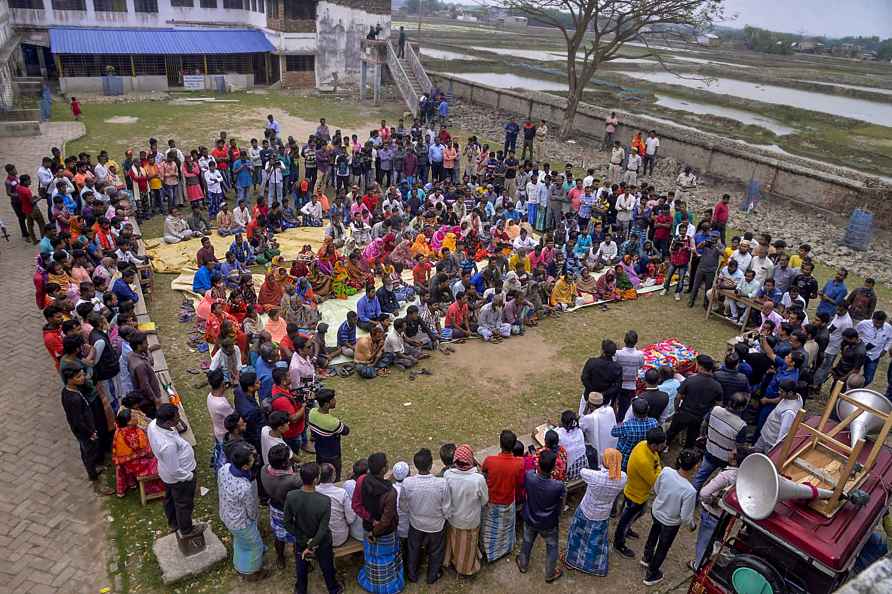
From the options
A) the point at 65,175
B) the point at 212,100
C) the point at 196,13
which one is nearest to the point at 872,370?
the point at 65,175

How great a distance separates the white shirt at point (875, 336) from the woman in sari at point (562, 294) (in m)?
4.90

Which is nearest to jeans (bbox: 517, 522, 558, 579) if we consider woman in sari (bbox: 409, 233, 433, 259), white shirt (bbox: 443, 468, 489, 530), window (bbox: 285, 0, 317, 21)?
white shirt (bbox: 443, 468, 489, 530)

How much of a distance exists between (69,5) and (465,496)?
115 ft

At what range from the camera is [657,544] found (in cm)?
612

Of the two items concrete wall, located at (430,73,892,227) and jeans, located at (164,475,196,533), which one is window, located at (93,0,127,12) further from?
jeans, located at (164,475,196,533)

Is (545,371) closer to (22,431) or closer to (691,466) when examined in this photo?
(691,466)

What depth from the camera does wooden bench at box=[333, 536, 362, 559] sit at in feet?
18.9

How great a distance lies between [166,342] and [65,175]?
584cm

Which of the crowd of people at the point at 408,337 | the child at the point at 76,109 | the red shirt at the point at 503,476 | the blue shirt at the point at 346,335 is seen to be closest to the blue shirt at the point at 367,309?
the crowd of people at the point at 408,337

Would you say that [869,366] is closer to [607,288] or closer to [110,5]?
[607,288]

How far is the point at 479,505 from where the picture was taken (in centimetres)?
572

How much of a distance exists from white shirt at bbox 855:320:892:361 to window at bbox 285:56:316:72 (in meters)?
31.3

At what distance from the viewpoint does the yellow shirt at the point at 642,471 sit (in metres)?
5.73

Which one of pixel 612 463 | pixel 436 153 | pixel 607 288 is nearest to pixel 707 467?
pixel 612 463
